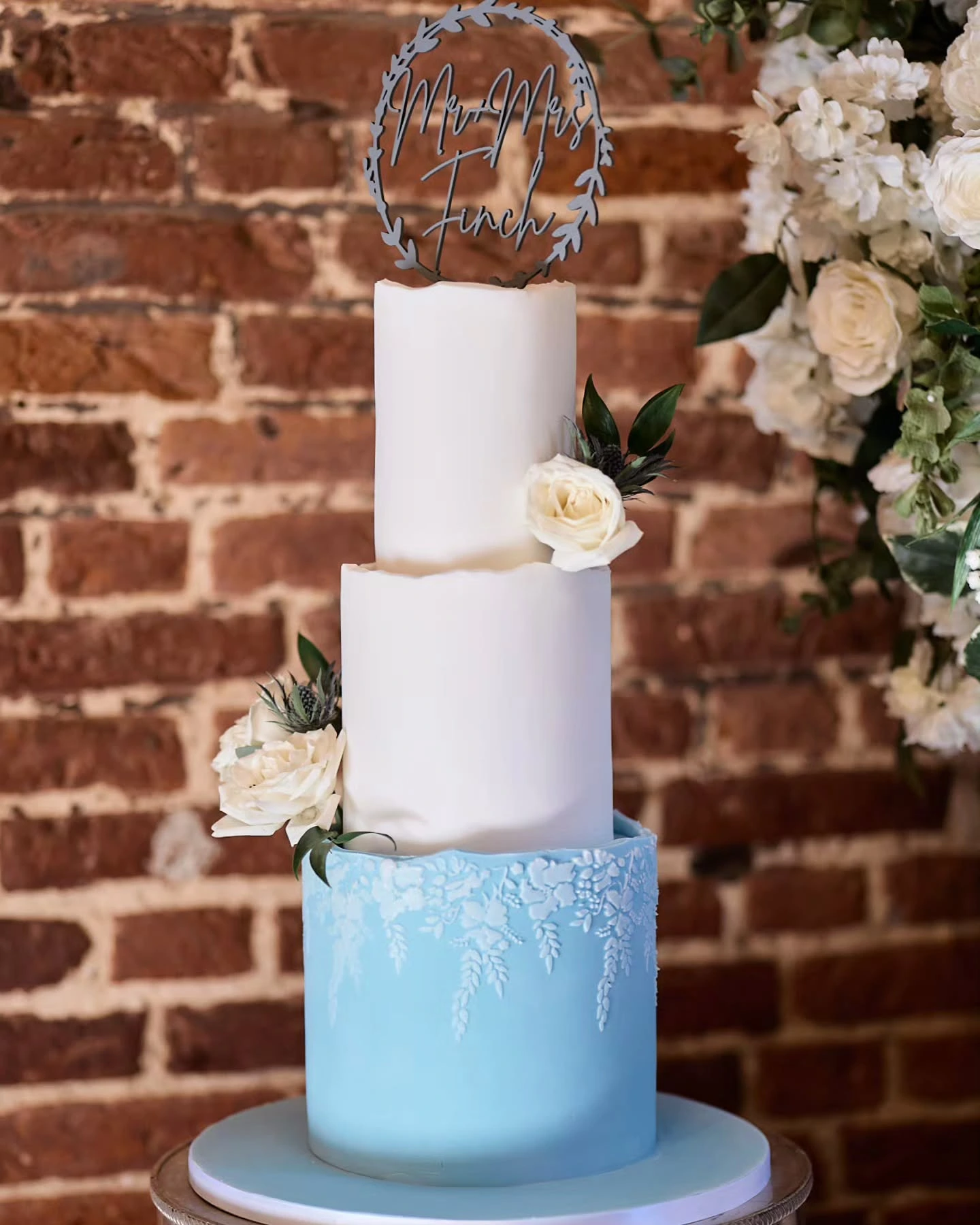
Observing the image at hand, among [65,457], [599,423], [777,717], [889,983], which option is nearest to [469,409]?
[599,423]

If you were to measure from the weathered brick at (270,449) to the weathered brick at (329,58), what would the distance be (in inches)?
11.6

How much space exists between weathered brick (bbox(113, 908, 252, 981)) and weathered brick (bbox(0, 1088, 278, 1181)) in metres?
0.12

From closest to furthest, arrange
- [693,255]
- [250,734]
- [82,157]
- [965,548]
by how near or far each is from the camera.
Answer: [965,548]
[250,734]
[82,157]
[693,255]

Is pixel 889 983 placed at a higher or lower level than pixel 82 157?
lower

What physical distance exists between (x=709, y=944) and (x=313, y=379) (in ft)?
2.23

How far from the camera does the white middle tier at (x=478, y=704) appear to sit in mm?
963

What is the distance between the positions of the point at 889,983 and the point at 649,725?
37 centimetres

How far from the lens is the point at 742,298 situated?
1.21m

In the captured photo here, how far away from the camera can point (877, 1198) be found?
5.07 ft

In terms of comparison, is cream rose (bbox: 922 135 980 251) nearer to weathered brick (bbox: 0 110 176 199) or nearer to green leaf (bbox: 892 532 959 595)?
green leaf (bbox: 892 532 959 595)

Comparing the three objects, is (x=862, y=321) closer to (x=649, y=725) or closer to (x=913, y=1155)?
(x=649, y=725)

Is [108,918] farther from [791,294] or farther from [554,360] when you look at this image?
[791,294]

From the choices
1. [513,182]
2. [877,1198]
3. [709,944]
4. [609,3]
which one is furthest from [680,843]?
[609,3]

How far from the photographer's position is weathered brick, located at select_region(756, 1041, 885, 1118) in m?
1.52
